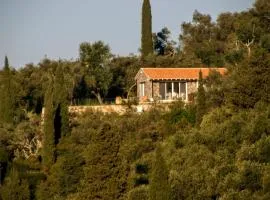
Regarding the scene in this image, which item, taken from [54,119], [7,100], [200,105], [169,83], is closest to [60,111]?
[54,119]

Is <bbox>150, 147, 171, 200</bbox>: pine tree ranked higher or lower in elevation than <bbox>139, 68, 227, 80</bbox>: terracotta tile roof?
lower

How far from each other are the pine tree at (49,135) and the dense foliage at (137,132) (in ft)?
0.19

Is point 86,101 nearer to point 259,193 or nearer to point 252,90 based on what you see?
point 252,90

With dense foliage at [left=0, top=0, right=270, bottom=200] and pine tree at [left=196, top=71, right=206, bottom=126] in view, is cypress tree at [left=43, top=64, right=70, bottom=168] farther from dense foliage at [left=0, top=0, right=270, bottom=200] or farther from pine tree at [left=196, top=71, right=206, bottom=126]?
pine tree at [left=196, top=71, right=206, bottom=126]

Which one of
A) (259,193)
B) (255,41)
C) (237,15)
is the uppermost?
(237,15)

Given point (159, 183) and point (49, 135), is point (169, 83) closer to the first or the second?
point (49, 135)

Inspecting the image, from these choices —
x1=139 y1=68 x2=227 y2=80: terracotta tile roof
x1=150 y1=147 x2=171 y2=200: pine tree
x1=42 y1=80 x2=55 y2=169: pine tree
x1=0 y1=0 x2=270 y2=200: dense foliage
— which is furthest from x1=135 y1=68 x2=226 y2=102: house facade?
x1=150 y1=147 x2=171 y2=200: pine tree

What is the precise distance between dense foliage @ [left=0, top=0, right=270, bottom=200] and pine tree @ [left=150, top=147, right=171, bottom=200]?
33 millimetres

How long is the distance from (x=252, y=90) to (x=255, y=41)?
18.2 meters

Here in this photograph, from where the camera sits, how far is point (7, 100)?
1585 inches

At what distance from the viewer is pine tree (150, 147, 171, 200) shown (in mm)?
19770

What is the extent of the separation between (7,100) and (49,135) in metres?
6.16

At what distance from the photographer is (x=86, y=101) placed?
4762 cm

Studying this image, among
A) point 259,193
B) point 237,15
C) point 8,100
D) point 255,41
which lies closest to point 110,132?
point 259,193
